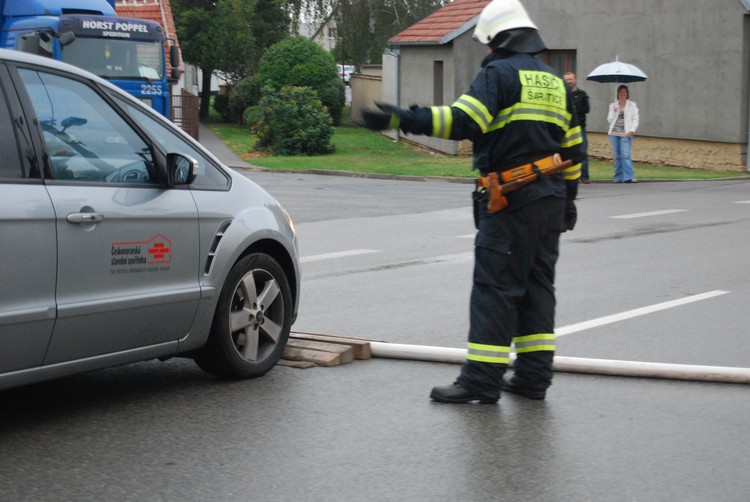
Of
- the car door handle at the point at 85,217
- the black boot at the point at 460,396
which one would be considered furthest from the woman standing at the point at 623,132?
the car door handle at the point at 85,217

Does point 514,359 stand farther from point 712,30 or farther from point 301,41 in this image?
point 301,41

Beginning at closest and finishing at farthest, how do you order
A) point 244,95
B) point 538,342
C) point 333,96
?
point 538,342 → point 333,96 → point 244,95

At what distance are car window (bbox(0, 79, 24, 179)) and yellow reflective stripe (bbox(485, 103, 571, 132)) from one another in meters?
2.20

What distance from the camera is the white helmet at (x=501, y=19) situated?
5723 mm

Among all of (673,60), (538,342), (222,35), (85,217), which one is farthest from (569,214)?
(222,35)

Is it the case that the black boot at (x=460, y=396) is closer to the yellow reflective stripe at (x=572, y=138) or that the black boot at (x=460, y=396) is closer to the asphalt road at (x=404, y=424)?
the asphalt road at (x=404, y=424)

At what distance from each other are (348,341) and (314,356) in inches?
11.4

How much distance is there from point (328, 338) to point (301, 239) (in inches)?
242

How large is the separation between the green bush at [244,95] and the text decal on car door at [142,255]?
36.5 metres

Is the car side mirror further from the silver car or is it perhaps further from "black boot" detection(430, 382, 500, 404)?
"black boot" detection(430, 382, 500, 404)

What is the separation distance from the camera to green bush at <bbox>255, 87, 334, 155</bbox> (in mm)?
30141

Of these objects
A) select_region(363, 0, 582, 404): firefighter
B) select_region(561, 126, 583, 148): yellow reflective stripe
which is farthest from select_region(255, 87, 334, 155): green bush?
select_region(363, 0, 582, 404): firefighter

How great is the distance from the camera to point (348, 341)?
6906mm

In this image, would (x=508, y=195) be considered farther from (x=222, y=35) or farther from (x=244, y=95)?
(x=222, y=35)
